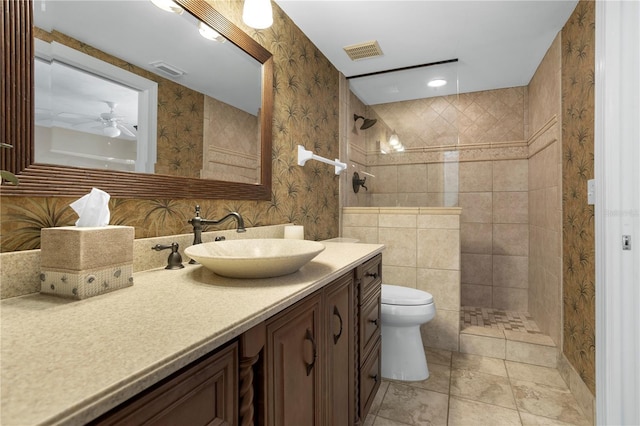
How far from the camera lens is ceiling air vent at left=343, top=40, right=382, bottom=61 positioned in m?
2.33

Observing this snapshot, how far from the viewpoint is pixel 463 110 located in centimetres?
321

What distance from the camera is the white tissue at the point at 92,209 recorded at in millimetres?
811

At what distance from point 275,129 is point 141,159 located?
89 cm

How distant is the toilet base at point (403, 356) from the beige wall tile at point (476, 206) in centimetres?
157

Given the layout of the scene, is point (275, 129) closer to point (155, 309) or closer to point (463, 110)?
point (155, 309)

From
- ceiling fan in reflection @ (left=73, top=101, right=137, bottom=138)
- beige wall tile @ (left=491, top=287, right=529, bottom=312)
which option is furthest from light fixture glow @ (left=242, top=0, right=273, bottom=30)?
beige wall tile @ (left=491, top=287, right=529, bottom=312)

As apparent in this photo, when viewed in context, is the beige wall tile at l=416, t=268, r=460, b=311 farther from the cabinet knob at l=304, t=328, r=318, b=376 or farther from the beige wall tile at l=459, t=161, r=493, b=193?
the cabinet knob at l=304, t=328, r=318, b=376

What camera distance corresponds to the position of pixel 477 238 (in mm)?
3154

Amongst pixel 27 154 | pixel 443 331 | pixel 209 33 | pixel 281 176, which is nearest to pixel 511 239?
pixel 443 331

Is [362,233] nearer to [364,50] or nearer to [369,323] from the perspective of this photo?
[369,323]

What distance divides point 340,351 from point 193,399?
2.45ft

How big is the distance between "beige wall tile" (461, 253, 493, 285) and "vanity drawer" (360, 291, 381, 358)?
1.82 meters

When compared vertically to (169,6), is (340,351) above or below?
below

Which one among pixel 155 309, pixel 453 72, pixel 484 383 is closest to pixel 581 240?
pixel 484 383
